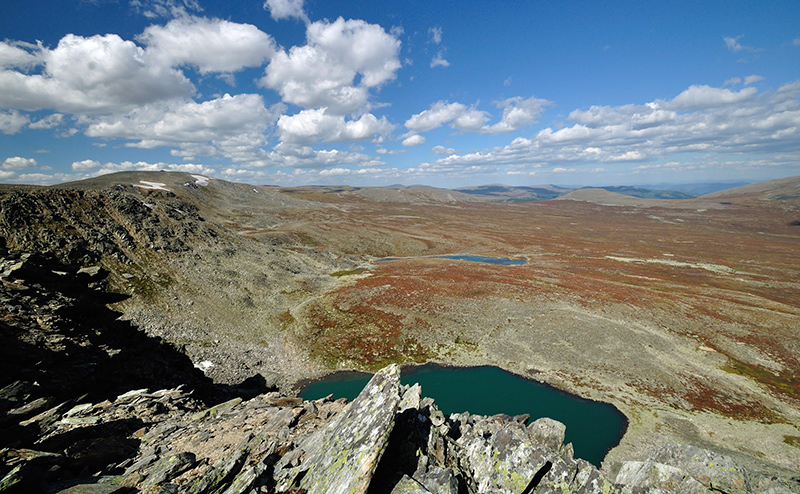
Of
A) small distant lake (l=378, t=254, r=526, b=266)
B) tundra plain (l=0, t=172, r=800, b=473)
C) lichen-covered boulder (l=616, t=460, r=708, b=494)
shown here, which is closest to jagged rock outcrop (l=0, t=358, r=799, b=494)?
lichen-covered boulder (l=616, t=460, r=708, b=494)

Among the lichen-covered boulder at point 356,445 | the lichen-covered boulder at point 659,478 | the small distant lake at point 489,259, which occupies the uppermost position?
the lichen-covered boulder at point 356,445

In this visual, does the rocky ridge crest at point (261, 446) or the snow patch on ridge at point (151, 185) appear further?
the snow patch on ridge at point (151, 185)

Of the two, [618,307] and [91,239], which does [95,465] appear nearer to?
[91,239]

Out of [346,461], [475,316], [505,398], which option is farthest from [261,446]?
[475,316]

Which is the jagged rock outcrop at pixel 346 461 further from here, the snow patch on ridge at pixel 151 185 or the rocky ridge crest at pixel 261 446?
the snow patch on ridge at pixel 151 185

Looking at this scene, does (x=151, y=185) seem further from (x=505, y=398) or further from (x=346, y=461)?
(x=346, y=461)

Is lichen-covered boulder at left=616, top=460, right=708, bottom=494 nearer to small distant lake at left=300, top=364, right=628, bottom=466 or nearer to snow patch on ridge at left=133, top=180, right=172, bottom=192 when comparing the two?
small distant lake at left=300, top=364, right=628, bottom=466

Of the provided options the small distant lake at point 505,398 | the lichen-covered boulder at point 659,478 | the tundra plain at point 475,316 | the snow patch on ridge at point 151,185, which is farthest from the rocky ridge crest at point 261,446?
the snow patch on ridge at point 151,185
